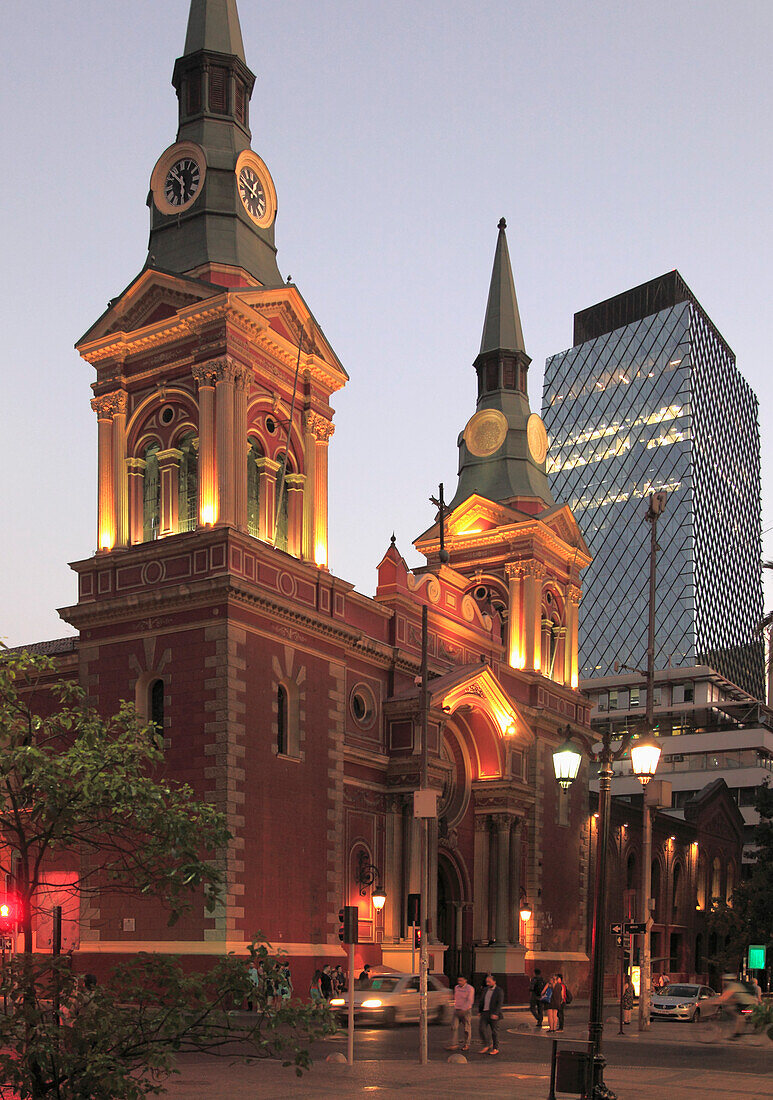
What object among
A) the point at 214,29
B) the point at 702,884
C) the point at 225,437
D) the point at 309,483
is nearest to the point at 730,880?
the point at 702,884

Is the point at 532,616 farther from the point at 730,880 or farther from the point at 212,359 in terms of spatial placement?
the point at 730,880

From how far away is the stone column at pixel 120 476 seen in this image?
39.4 meters

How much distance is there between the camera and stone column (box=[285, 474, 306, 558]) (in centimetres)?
4034

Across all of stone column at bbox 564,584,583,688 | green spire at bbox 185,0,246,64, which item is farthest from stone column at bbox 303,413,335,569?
stone column at bbox 564,584,583,688

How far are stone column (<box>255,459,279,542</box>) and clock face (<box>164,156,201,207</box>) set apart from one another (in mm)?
9240

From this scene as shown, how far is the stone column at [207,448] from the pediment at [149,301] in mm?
2327

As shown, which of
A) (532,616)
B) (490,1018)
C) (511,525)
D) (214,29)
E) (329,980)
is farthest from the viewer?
(511,525)

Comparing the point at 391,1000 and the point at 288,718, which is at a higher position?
the point at 288,718

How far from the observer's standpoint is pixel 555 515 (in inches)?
2231

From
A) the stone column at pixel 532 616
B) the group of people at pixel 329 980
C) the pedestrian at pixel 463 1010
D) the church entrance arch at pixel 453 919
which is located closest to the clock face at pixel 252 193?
the stone column at pixel 532 616

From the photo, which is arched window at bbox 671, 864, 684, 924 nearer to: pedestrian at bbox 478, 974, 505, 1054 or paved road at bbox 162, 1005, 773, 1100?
paved road at bbox 162, 1005, 773, 1100

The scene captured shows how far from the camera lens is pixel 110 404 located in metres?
41.2

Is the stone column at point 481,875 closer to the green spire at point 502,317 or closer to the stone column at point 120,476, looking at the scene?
the stone column at point 120,476

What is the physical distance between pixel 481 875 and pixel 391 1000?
15.6 metres
